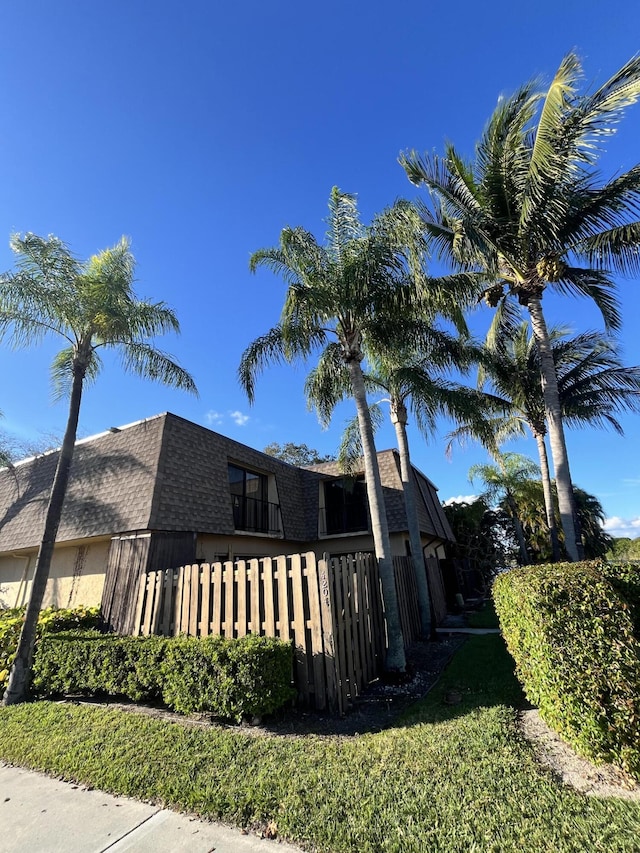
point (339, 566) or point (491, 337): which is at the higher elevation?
point (491, 337)

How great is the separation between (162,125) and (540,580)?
11047mm

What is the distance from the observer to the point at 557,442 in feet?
28.6

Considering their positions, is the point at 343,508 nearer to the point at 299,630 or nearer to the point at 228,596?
the point at 228,596

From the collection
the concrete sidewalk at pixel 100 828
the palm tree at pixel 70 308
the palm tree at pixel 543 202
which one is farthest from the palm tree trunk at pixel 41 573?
the palm tree at pixel 543 202

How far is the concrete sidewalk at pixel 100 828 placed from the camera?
2.75 m

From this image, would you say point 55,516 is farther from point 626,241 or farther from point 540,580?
point 626,241

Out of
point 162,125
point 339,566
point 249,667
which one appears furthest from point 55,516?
point 162,125

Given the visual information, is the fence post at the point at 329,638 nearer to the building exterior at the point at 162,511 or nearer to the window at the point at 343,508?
the building exterior at the point at 162,511

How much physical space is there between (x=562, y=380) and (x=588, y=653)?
12374 millimetres

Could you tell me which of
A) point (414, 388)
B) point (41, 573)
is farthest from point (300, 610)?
point (414, 388)

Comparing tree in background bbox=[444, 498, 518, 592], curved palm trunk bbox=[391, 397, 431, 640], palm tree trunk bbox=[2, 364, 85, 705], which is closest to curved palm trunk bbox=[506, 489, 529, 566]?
tree in background bbox=[444, 498, 518, 592]

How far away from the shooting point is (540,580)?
12.2 feet

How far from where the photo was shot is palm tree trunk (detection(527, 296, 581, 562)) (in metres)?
8.21

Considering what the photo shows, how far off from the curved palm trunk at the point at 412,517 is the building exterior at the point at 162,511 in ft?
7.33
